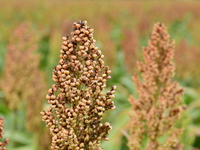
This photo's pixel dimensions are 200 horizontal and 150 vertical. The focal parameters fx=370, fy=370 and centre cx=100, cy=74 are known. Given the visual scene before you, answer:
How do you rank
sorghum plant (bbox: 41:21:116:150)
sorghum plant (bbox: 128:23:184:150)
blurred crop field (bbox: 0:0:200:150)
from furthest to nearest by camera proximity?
blurred crop field (bbox: 0:0:200:150) < sorghum plant (bbox: 128:23:184:150) < sorghum plant (bbox: 41:21:116:150)

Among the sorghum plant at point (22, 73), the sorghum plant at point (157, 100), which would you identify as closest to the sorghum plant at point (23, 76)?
the sorghum plant at point (22, 73)

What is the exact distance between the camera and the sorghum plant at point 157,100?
281 centimetres

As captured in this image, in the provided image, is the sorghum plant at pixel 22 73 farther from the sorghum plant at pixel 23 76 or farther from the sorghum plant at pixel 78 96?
the sorghum plant at pixel 78 96

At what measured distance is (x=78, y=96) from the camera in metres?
1.78

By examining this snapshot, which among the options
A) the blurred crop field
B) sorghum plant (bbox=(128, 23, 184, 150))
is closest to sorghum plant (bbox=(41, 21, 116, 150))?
the blurred crop field

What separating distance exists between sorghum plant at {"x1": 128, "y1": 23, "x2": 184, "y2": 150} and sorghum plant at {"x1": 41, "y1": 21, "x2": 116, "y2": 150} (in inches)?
40.1

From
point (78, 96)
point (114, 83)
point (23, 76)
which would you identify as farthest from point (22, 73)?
point (114, 83)

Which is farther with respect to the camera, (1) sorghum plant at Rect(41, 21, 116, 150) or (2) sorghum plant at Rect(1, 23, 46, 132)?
(2) sorghum plant at Rect(1, 23, 46, 132)

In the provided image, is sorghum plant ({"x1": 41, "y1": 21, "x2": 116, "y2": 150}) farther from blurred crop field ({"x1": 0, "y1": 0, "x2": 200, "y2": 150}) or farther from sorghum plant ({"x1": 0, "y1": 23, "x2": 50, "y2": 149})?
sorghum plant ({"x1": 0, "y1": 23, "x2": 50, "y2": 149})

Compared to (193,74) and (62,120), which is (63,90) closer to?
(62,120)

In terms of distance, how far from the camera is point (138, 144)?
279cm

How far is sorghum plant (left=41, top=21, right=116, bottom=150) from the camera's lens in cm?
177

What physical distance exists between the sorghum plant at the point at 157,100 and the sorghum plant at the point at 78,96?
3.34 ft

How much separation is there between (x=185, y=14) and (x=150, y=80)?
69.7ft
